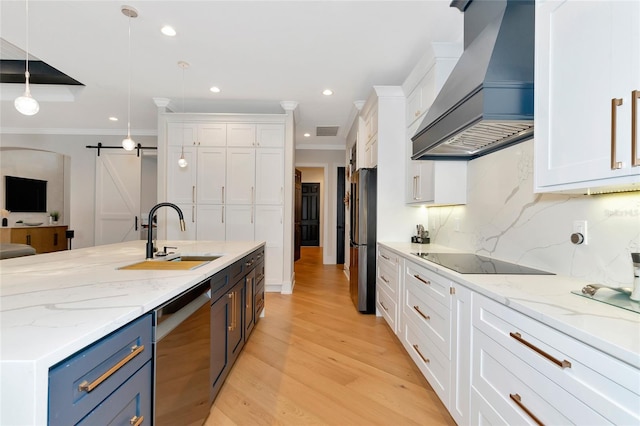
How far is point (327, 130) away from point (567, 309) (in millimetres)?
5017

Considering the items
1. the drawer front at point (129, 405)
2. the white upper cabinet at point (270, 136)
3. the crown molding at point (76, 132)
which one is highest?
the crown molding at point (76, 132)

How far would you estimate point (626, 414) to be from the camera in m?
0.67

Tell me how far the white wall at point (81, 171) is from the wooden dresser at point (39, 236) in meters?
0.49

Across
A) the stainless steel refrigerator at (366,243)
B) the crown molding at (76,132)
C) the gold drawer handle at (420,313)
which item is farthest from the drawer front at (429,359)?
the crown molding at (76,132)

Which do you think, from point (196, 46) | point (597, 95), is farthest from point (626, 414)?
point (196, 46)

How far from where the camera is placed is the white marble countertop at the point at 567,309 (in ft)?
2.35

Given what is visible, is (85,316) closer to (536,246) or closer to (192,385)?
(192,385)

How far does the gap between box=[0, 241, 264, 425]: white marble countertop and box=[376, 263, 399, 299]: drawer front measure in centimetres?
154

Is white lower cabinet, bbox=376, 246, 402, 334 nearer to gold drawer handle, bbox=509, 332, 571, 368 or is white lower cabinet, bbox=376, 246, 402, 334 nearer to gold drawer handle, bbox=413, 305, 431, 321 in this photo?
gold drawer handle, bbox=413, 305, 431, 321

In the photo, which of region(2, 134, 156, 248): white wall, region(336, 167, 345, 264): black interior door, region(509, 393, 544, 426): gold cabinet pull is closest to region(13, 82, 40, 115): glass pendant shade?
region(509, 393, 544, 426): gold cabinet pull

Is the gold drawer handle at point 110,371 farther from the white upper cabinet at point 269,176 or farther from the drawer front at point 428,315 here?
the white upper cabinet at point 269,176

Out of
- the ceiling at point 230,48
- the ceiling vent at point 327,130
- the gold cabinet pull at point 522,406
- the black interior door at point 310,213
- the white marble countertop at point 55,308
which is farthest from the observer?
the black interior door at point 310,213

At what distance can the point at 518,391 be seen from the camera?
1.03 metres

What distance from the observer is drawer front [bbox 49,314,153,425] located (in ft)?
2.07
